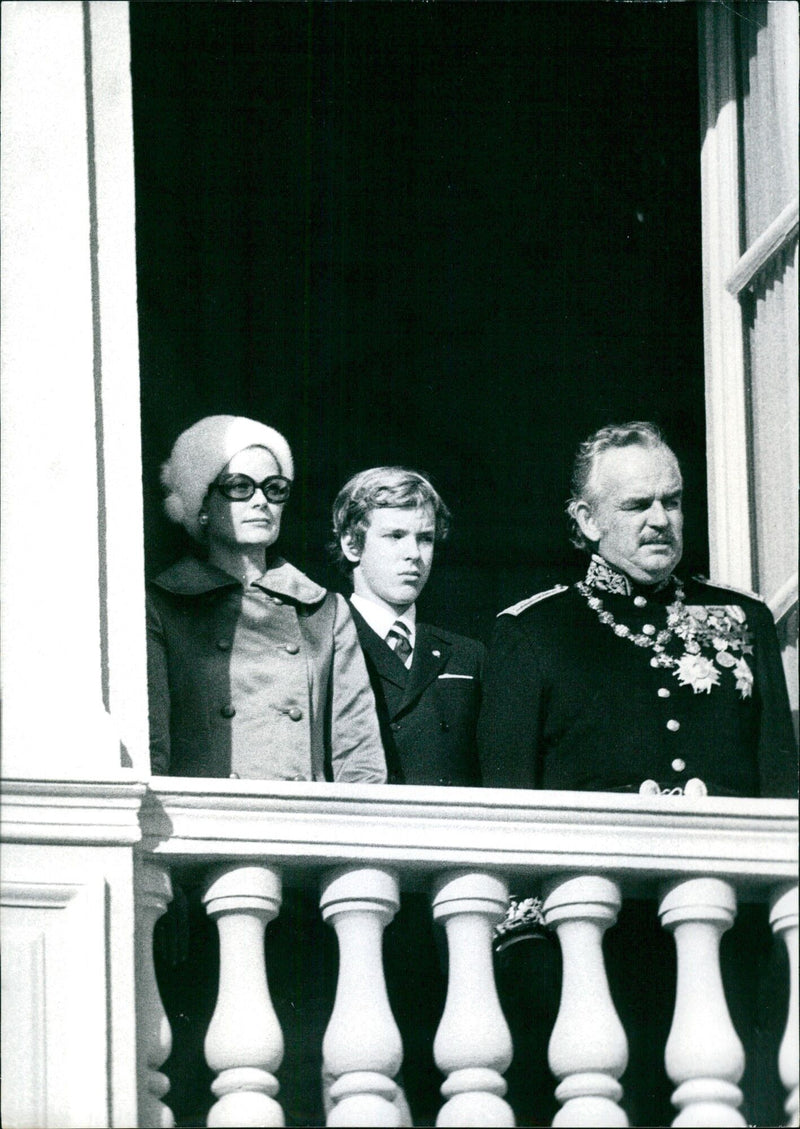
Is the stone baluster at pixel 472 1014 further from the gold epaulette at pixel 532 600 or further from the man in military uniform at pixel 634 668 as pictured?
the gold epaulette at pixel 532 600

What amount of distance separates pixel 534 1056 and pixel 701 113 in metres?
2.13

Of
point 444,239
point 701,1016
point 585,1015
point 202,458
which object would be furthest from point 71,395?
point 444,239

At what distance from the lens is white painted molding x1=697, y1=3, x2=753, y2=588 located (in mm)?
5523

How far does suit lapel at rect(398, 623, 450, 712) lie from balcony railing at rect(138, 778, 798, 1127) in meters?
0.82

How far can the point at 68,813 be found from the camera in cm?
446

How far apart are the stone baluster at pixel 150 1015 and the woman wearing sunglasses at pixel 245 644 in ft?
1.44

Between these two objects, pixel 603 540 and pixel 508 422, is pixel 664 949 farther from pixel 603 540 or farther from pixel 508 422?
pixel 508 422

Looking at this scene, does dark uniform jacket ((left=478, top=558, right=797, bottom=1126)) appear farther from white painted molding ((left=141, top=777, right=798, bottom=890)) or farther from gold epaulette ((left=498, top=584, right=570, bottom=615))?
white painted molding ((left=141, top=777, right=798, bottom=890))

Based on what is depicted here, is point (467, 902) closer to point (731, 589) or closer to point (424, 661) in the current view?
point (424, 661)

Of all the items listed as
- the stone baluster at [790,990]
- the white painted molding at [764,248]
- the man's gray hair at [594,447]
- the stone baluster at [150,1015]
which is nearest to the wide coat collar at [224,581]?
the man's gray hair at [594,447]

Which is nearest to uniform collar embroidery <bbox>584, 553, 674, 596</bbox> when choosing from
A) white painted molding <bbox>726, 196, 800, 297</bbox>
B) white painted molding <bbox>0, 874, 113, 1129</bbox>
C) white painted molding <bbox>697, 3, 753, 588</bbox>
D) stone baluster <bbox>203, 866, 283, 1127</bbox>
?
white painted molding <bbox>697, 3, 753, 588</bbox>

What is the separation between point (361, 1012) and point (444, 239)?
225 cm

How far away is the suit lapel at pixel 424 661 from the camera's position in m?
5.45

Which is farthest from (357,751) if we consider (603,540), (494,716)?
(603,540)
